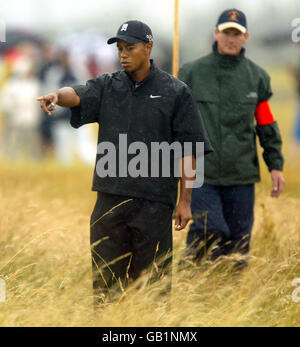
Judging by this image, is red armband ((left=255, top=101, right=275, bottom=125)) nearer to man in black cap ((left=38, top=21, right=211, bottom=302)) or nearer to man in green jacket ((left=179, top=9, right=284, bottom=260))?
man in green jacket ((left=179, top=9, right=284, bottom=260))

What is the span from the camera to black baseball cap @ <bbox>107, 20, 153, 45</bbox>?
4.74 metres

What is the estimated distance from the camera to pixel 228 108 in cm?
615

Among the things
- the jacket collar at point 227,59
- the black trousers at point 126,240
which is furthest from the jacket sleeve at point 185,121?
the jacket collar at point 227,59

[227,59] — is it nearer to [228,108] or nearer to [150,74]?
[228,108]

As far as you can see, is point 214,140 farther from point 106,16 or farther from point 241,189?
point 106,16

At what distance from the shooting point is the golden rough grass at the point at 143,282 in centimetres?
455

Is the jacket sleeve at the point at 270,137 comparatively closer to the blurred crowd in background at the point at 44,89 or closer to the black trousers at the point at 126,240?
the black trousers at the point at 126,240

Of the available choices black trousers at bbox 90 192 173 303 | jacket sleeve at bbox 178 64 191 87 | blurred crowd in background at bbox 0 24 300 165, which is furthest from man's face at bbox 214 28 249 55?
blurred crowd in background at bbox 0 24 300 165

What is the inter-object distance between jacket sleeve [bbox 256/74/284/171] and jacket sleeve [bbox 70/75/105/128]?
1752 mm

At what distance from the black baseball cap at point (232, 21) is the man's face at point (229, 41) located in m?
0.04

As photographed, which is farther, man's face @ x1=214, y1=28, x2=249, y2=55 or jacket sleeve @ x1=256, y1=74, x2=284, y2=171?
jacket sleeve @ x1=256, y1=74, x2=284, y2=171
